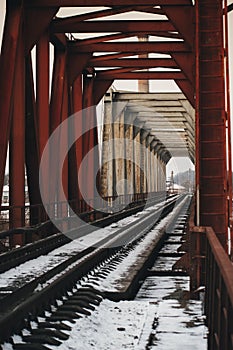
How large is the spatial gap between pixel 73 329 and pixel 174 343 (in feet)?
3.08

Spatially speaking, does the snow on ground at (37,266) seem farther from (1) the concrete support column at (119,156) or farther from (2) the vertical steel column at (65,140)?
(1) the concrete support column at (119,156)

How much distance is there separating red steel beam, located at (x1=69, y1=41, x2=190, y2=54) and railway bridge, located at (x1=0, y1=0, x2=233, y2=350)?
4 centimetres

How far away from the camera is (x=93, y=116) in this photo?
82.1 feet

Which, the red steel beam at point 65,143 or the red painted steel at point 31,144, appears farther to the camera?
the red steel beam at point 65,143

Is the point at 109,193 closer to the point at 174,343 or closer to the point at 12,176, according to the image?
the point at 12,176

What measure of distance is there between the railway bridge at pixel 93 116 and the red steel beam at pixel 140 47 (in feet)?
0.12

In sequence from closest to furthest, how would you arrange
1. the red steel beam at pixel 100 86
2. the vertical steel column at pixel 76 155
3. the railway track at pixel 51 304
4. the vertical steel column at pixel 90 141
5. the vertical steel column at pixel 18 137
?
1. the railway track at pixel 51 304
2. the vertical steel column at pixel 18 137
3. the vertical steel column at pixel 76 155
4. the vertical steel column at pixel 90 141
5. the red steel beam at pixel 100 86

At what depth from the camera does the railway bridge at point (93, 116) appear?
371 inches

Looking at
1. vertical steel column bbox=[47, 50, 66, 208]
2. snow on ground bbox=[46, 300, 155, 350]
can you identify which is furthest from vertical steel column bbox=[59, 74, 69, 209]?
snow on ground bbox=[46, 300, 155, 350]

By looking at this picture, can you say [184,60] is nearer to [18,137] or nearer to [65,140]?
[65,140]

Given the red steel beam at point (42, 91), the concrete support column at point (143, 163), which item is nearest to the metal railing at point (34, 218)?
the red steel beam at point (42, 91)

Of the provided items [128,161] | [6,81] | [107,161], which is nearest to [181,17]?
[6,81]

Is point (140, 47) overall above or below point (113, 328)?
above

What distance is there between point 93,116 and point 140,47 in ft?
14.3
